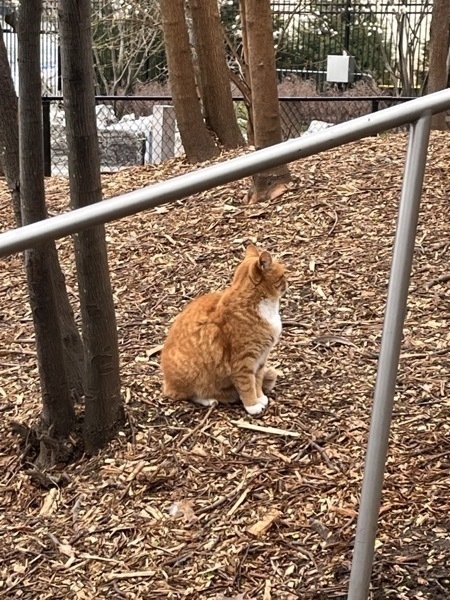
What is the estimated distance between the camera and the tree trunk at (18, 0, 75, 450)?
3.49 m

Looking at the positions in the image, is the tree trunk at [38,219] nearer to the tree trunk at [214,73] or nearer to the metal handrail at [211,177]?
the metal handrail at [211,177]

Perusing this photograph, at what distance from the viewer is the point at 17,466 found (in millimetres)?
3922

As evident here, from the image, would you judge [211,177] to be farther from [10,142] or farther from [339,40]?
A: [339,40]

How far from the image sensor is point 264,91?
6.23 m

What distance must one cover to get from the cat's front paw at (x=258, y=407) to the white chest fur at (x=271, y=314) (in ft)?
1.00

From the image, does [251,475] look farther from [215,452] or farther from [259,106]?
[259,106]

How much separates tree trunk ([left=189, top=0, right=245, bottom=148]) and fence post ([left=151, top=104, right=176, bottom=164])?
2.65m

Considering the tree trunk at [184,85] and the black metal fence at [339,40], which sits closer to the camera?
the tree trunk at [184,85]

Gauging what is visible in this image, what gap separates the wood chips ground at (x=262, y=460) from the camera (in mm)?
3025

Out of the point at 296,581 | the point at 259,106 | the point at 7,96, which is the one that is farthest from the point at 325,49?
the point at 296,581

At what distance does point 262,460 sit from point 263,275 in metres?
0.98

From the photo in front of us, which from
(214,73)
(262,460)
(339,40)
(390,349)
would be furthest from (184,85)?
(339,40)

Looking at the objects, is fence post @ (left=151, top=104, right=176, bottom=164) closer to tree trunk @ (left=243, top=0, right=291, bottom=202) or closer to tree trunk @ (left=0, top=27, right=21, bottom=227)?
tree trunk @ (left=243, top=0, right=291, bottom=202)

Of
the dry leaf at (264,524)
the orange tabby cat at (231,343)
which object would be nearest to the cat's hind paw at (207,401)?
the orange tabby cat at (231,343)
